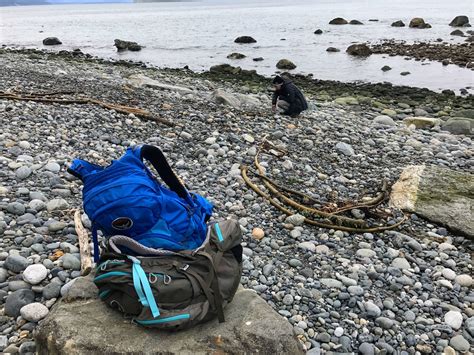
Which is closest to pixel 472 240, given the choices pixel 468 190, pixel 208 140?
pixel 468 190

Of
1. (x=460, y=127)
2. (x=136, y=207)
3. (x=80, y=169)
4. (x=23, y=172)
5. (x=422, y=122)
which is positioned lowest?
(x=422, y=122)

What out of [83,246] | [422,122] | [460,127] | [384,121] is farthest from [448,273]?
[422,122]

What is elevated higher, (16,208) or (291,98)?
(16,208)

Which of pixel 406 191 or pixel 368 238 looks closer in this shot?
pixel 368 238

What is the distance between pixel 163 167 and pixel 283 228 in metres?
2.92

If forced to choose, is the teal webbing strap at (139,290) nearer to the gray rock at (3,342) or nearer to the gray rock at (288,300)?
the gray rock at (3,342)

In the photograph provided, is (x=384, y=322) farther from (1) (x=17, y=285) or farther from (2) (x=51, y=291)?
(1) (x=17, y=285)

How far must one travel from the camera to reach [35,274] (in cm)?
416

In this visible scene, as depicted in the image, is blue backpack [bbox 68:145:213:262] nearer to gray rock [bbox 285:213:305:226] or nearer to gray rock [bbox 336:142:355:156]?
gray rock [bbox 285:213:305:226]

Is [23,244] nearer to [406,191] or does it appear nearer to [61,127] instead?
[61,127]

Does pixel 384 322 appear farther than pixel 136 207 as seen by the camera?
Yes

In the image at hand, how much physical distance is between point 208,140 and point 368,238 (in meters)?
4.27

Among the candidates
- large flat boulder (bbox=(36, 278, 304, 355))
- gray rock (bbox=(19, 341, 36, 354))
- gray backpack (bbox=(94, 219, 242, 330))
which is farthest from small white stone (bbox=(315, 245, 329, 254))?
gray rock (bbox=(19, 341, 36, 354))

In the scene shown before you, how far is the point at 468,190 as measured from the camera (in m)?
7.29
